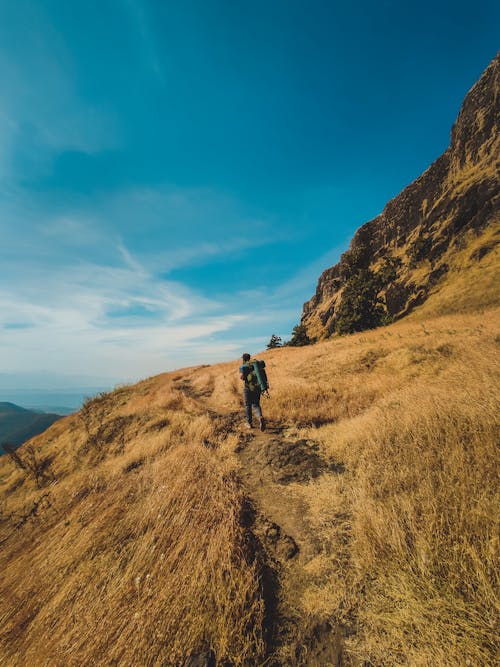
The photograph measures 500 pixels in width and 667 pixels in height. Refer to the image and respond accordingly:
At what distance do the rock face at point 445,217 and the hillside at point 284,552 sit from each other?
33004mm

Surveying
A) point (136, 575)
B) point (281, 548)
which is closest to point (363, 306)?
point (281, 548)

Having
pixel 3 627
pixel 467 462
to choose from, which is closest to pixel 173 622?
pixel 3 627

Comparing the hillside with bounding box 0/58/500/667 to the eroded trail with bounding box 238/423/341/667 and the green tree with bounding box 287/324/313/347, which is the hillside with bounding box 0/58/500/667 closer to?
the eroded trail with bounding box 238/423/341/667

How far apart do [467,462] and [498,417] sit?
3.63 feet

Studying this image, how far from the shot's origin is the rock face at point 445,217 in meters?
→ 33.8

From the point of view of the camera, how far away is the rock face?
33763 millimetres

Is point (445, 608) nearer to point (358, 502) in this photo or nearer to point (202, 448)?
point (358, 502)

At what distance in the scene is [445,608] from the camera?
1876 millimetres

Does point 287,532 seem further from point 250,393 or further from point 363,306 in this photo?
point 363,306

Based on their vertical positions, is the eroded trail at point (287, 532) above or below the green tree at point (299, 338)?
below

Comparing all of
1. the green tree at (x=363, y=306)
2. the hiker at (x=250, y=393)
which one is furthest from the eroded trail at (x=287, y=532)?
the green tree at (x=363, y=306)

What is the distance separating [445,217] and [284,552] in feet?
183

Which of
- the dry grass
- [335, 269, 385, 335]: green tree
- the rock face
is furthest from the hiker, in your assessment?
the rock face

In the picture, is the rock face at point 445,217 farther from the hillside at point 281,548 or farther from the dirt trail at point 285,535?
the hillside at point 281,548
